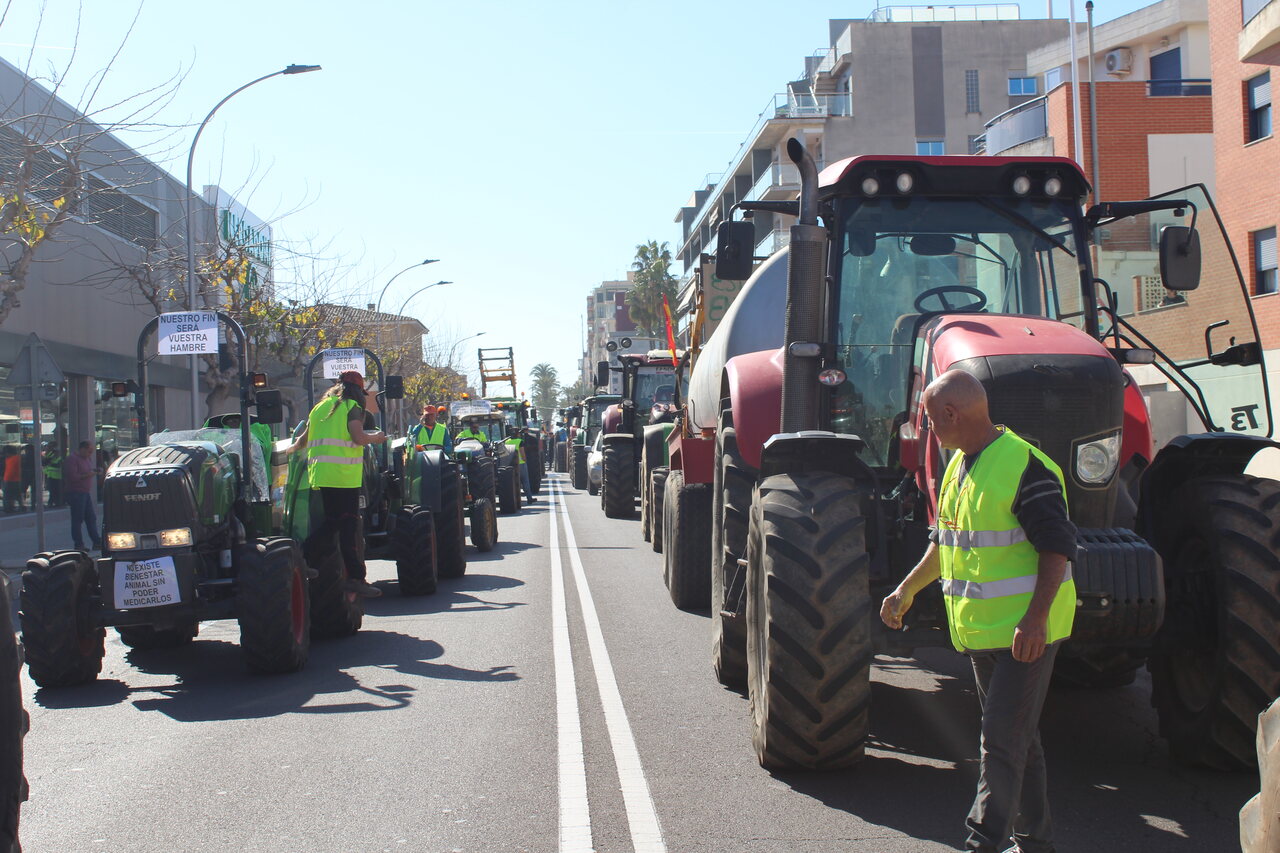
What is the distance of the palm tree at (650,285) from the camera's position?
81.1 metres

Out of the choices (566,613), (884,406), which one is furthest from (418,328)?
(884,406)

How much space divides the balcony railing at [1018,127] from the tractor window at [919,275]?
27.3m

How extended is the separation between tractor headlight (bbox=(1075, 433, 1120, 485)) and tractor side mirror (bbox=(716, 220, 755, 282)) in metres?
2.22

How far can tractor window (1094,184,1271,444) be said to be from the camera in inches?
248

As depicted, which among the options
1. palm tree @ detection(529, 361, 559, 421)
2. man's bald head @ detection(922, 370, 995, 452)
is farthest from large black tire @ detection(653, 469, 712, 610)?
palm tree @ detection(529, 361, 559, 421)

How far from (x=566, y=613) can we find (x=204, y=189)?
2964 centimetres

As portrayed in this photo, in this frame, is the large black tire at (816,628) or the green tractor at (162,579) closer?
the large black tire at (816,628)

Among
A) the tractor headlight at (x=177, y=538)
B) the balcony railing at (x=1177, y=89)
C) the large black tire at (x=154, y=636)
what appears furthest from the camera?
the balcony railing at (x=1177, y=89)

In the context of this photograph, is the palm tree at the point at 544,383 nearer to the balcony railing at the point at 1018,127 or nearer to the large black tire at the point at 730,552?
the balcony railing at the point at 1018,127

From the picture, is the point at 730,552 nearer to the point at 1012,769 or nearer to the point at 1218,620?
the point at 1218,620

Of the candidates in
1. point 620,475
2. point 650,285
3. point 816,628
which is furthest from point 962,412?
point 650,285

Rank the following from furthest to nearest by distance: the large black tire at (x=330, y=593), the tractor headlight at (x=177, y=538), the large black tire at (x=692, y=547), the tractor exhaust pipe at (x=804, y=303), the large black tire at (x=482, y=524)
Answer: the large black tire at (x=482, y=524), the large black tire at (x=692, y=547), the large black tire at (x=330, y=593), the tractor headlight at (x=177, y=538), the tractor exhaust pipe at (x=804, y=303)

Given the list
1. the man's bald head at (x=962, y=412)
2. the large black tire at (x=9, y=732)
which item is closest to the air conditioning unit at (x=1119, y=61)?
the man's bald head at (x=962, y=412)

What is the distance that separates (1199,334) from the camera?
257 inches
